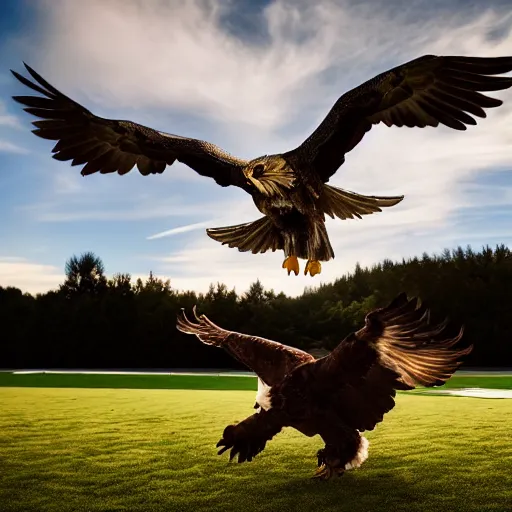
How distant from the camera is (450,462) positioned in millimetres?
4477

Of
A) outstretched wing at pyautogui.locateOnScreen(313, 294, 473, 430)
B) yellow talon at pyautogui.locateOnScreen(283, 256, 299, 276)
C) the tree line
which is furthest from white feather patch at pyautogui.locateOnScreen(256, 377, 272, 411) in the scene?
the tree line

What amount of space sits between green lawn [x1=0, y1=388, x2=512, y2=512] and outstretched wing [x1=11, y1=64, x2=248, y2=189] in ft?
6.58

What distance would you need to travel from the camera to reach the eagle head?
3584 mm

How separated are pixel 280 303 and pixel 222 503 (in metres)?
23.6

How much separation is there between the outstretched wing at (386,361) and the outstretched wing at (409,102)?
1215mm

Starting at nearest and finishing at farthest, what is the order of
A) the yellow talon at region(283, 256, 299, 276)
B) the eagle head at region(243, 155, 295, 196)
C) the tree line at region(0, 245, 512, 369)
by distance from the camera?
the eagle head at region(243, 155, 295, 196)
the yellow talon at region(283, 256, 299, 276)
the tree line at region(0, 245, 512, 369)

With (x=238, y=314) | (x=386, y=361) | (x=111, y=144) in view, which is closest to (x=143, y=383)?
(x=238, y=314)

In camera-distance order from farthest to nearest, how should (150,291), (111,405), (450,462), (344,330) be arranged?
(150,291) < (344,330) < (111,405) < (450,462)

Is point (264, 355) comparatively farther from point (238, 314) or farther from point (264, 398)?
point (238, 314)

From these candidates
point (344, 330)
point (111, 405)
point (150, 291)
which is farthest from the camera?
point (150, 291)

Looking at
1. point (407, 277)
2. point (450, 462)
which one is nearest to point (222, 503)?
point (450, 462)

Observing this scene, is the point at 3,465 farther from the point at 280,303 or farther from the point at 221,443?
the point at 280,303

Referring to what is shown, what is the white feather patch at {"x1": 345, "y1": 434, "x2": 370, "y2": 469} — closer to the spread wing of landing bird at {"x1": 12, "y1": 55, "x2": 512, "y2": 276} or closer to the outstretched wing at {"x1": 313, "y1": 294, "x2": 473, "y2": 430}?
the outstretched wing at {"x1": 313, "y1": 294, "x2": 473, "y2": 430}

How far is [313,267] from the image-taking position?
3836 millimetres
